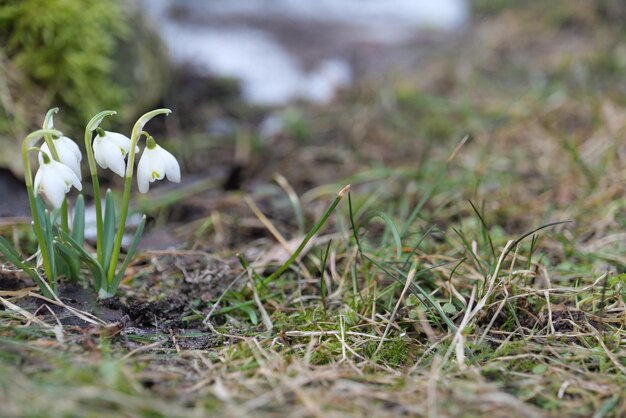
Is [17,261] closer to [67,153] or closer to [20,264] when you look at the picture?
[20,264]

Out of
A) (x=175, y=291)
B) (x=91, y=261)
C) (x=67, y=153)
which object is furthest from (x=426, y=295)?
(x=67, y=153)

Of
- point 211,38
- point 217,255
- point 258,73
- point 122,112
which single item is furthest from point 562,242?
point 211,38

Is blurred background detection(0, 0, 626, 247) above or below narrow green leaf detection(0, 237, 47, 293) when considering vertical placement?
above

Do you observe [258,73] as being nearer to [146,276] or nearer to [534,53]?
[534,53]

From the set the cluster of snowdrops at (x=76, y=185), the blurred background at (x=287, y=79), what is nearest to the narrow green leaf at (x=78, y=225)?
the cluster of snowdrops at (x=76, y=185)

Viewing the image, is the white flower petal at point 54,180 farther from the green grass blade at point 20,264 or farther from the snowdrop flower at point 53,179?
the green grass blade at point 20,264

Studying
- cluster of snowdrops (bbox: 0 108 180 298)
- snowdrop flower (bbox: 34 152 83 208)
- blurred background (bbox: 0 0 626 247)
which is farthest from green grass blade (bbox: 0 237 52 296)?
blurred background (bbox: 0 0 626 247)

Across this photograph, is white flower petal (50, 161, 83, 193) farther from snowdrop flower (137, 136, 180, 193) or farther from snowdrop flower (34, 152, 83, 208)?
snowdrop flower (137, 136, 180, 193)
